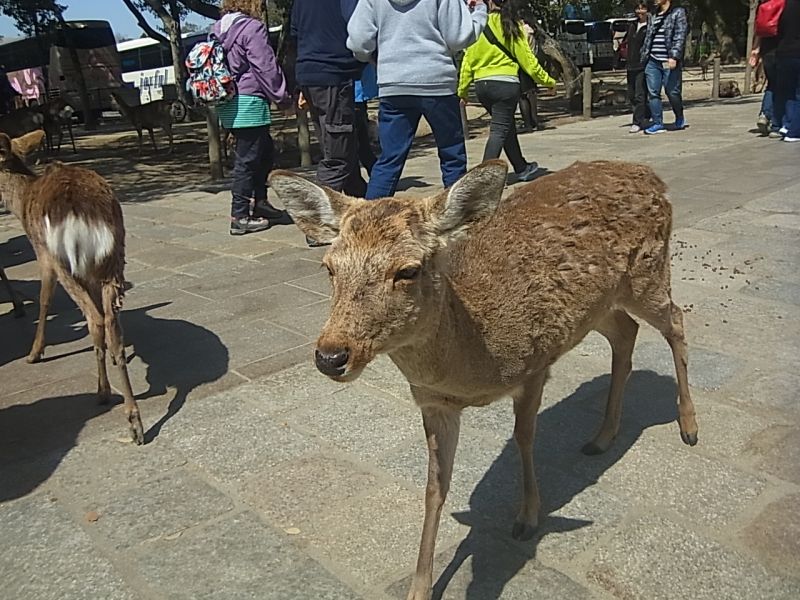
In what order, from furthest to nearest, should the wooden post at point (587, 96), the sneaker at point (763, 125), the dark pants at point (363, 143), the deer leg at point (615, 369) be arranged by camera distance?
the wooden post at point (587, 96) < the sneaker at point (763, 125) < the dark pants at point (363, 143) < the deer leg at point (615, 369)

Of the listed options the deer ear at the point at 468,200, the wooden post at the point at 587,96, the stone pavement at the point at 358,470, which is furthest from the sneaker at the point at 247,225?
the wooden post at the point at 587,96

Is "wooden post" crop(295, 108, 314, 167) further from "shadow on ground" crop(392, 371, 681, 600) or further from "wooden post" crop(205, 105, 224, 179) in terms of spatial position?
"shadow on ground" crop(392, 371, 681, 600)

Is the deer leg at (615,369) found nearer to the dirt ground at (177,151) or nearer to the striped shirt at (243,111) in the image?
the striped shirt at (243,111)

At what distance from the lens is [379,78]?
580 centimetres

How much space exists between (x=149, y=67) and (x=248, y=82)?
2890cm

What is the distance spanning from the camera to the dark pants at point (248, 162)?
23.8 ft

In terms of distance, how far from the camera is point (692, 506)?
2945mm

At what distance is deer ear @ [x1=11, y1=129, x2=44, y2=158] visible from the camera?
533cm

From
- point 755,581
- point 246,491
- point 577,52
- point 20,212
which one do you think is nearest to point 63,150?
point 20,212

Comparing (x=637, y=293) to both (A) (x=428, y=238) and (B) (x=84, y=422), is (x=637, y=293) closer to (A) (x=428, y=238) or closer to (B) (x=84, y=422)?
(A) (x=428, y=238)

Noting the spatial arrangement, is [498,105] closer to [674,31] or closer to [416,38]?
[416,38]

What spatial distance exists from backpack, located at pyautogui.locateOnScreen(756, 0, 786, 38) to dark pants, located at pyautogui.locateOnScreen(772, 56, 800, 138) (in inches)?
15.8

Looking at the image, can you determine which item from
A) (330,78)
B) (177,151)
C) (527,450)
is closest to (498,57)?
(330,78)

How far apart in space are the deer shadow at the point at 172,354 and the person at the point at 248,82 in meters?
2.19
